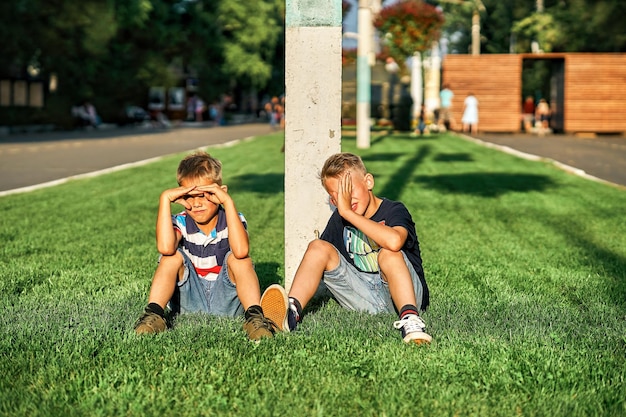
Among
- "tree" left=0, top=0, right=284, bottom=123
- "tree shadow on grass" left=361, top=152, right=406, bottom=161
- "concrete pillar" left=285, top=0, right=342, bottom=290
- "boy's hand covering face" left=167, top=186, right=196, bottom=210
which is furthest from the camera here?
"tree" left=0, top=0, right=284, bottom=123

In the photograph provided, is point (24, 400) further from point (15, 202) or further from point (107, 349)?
point (15, 202)

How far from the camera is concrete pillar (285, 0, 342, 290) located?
5211mm

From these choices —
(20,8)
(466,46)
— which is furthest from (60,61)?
(466,46)

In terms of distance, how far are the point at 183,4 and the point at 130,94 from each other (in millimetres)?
8681

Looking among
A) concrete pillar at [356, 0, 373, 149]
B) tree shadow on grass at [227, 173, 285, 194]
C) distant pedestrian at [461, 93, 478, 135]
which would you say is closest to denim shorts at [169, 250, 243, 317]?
tree shadow on grass at [227, 173, 285, 194]

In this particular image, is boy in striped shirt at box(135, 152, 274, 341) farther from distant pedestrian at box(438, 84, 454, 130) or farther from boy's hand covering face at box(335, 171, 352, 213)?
distant pedestrian at box(438, 84, 454, 130)

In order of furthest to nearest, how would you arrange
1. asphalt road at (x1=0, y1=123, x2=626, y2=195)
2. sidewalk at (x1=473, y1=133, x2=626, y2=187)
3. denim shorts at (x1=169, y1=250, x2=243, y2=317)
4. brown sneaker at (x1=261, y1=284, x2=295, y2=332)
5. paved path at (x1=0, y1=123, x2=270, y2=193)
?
sidewalk at (x1=473, y1=133, x2=626, y2=187) < asphalt road at (x1=0, y1=123, x2=626, y2=195) < paved path at (x1=0, y1=123, x2=270, y2=193) < denim shorts at (x1=169, y1=250, x2=243, y2=317) < brown sneaker at (x1=261, y1=284, x2=295, y2=332)

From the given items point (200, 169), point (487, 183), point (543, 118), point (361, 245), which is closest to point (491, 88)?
point (543, 118)

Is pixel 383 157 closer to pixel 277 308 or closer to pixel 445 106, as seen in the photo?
pixel 277 308

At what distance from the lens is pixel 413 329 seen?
14.4 feet

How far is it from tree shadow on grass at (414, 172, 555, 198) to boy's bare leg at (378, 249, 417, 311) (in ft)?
26.6

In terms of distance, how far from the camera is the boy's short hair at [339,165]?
475 cm

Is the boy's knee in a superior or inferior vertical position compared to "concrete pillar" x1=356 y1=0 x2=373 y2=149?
inferior

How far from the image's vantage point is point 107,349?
4.23 meters
